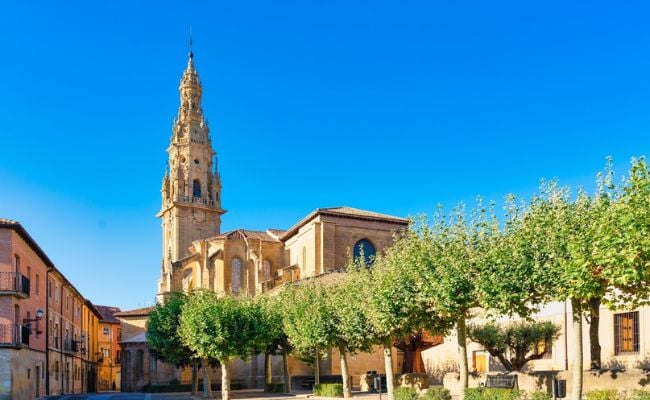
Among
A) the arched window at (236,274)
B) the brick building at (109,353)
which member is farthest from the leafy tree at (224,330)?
the brick building at (109,353)

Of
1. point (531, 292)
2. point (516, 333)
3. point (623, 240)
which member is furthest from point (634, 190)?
point (516, 333)

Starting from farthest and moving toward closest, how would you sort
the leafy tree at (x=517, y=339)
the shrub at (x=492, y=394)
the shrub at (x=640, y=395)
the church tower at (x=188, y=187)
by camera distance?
the church tower at (x=188, y=187), the leafy tree at (x=517, y=339), the shrub at (x=492, y=394), the shrub at (x=640, y=395)

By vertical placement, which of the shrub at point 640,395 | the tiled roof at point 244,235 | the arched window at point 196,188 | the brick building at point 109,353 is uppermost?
the arched window at point 196,188

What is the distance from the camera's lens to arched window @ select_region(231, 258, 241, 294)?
71062 mm

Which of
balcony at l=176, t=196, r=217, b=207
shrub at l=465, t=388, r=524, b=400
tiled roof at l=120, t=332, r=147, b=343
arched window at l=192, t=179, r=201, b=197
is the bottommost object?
tiled roof at l=120, t=332, r=147, b=343

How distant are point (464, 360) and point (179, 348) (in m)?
25.4

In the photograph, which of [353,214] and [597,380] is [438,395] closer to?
[597,380]

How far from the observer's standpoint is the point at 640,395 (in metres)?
20.0

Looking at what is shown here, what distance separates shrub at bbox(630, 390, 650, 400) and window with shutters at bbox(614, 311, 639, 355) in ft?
33.0

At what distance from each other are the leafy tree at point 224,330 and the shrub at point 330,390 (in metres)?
4.30

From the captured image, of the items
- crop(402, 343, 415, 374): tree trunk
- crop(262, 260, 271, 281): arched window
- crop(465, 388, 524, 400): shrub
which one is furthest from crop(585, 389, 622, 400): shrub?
crop(262, 260, 271, 281): arched window

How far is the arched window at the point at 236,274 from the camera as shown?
233 ft

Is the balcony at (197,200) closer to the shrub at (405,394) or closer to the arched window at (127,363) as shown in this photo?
the arched window at (127,363)

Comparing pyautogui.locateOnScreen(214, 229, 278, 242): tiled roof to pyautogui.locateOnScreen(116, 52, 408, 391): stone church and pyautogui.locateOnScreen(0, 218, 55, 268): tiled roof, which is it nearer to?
pyautogui.locateOnScreen(116, 52, 408, 391): stone church
